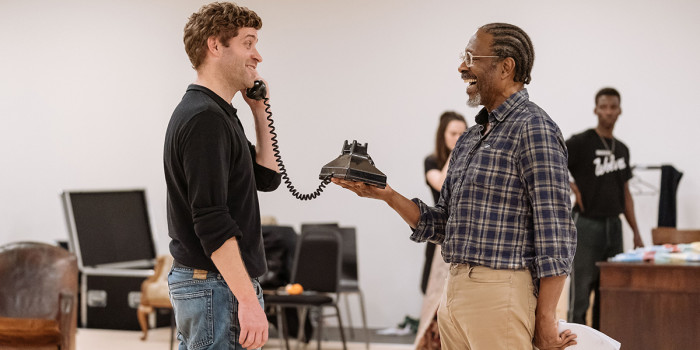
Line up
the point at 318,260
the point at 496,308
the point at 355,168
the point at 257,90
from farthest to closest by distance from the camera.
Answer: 1. the point at 318,260
2. the point at 257,90
3. the point at 355,168
4. the point at 496,308

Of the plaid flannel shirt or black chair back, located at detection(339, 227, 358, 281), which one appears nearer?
the plaid flannel shirt

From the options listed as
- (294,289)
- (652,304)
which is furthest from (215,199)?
(294,289)

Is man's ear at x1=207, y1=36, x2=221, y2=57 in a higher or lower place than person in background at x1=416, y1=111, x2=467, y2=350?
higher

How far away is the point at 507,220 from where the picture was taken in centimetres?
191

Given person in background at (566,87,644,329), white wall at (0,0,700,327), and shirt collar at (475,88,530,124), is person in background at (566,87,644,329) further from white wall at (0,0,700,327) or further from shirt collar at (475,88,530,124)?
shirt collar at (475,88,530,124)

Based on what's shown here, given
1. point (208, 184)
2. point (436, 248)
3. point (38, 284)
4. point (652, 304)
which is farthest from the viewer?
point (436, 248)

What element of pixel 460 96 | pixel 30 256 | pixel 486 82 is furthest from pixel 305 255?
pixel 486 82

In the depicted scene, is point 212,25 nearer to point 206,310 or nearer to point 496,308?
point 206,310

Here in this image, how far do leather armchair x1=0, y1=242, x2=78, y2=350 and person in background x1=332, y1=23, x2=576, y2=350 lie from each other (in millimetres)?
2706

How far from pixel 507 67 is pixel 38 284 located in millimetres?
3332

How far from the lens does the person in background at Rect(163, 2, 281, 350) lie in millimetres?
1771

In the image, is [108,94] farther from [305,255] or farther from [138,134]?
[305,255]

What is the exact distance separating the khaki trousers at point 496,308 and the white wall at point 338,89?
4961mm

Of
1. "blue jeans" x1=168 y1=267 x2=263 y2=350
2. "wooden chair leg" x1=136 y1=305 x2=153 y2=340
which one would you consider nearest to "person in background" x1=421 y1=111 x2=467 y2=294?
"blue jeans" x1=168 y1=267 x2=263 y2=350
